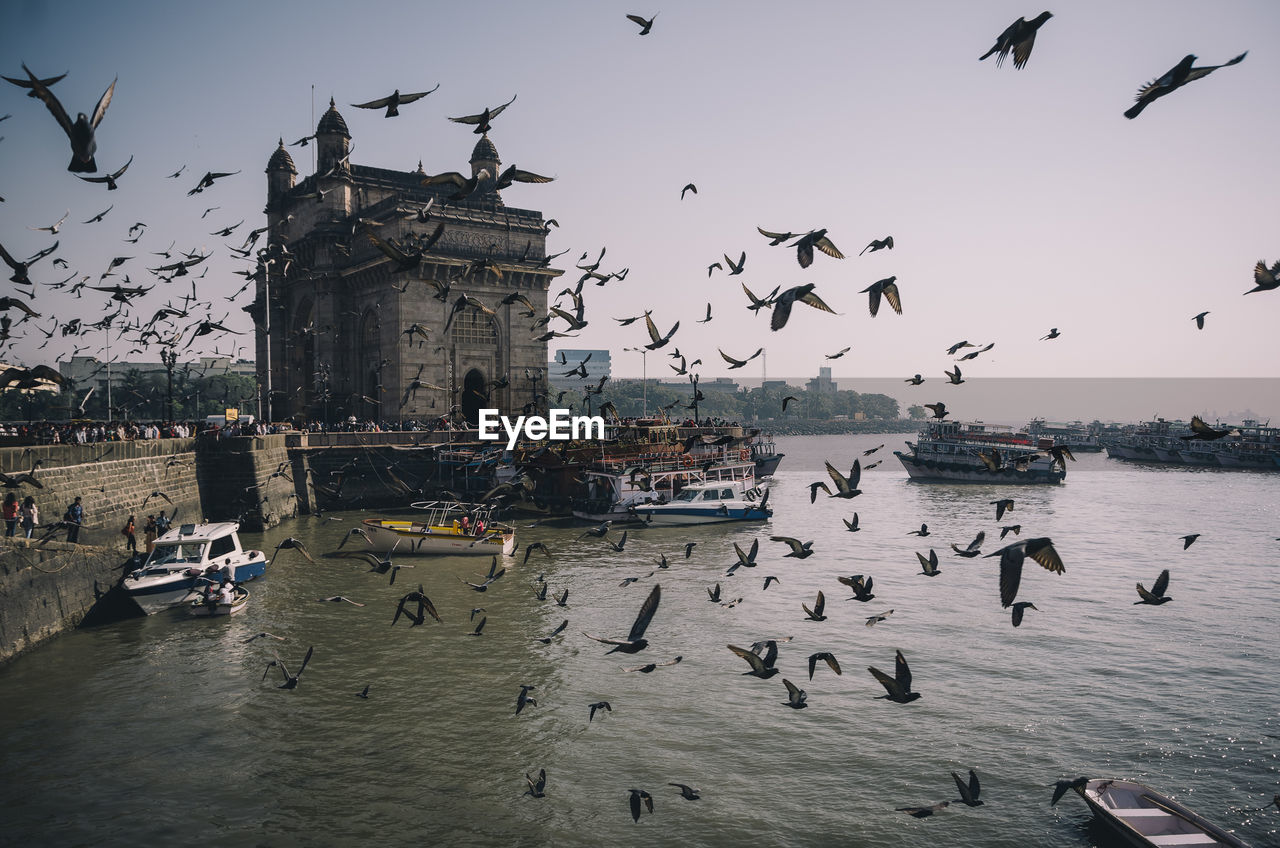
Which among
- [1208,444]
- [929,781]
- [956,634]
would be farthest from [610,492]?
[1208,444]

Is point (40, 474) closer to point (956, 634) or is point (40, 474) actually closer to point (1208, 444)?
point (956, 634)

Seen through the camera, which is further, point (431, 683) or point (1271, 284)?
point (431, 683)

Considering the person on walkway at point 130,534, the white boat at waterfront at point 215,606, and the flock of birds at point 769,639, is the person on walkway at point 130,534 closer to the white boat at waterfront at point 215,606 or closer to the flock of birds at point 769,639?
the flock of birds at point 769,639

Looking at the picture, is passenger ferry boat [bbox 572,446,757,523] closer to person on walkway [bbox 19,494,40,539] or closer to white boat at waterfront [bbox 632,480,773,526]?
white boat at waterfront [bbox 632,480,773,526]

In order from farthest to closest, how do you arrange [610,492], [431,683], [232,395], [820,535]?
1. [232,395]
2. [610,492]
3. [820,535]
4. [431,683]

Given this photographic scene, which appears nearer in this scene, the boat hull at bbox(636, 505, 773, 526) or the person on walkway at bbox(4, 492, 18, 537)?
the person on walkway at bbox(4, 492, 18, 537)

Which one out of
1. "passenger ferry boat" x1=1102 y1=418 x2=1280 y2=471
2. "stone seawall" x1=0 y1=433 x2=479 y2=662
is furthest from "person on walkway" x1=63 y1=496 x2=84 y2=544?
"passenger ferry boat" x1=1102 y1=418 x2=1280 y2=471

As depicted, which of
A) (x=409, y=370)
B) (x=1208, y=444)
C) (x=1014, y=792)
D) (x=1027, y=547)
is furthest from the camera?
(x=1208, y=444)
